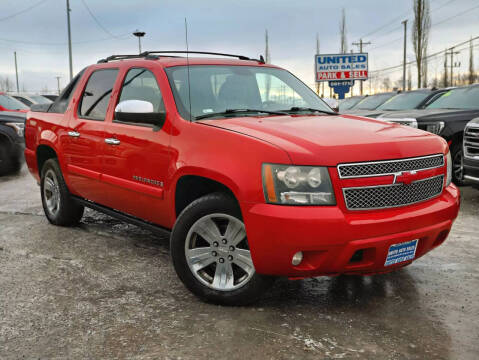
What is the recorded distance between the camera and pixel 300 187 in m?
3.19

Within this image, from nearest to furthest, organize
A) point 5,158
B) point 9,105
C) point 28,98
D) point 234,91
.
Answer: point 234,91
point 5,158
point 9,105
point 28,98

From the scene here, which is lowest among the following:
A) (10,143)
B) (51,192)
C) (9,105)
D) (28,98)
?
(51,192)

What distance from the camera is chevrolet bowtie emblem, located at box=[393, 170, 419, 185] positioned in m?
3.35

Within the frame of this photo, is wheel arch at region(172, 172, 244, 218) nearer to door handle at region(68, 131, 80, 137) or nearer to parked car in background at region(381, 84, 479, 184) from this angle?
door handle at region(68, 131, 80, 137)

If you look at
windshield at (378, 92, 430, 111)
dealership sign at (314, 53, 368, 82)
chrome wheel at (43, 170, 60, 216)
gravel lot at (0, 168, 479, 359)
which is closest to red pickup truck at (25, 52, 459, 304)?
gravel lot at (0, 168, 479, 359)

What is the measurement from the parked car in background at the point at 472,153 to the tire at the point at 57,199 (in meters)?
4.88

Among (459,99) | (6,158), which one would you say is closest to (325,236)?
(459,99)

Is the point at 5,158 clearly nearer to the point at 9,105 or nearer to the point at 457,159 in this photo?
the point at 9,105

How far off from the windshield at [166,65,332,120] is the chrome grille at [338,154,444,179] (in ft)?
4.02

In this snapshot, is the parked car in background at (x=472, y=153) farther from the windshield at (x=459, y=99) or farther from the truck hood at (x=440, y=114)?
the windshield at (x=459, y=99)

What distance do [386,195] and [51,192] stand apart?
161 inches

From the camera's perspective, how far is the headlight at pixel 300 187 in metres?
3.18

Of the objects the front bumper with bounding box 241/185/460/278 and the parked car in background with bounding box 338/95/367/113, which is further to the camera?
the parked car in background with bounding box 338/95/367/113

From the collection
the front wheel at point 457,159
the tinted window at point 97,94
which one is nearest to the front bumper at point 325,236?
the tinted window at point 97,94
